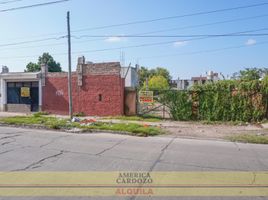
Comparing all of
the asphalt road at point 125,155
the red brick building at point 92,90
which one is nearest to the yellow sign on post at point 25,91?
the red brick building at point 92,90

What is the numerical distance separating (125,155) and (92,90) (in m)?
13.9

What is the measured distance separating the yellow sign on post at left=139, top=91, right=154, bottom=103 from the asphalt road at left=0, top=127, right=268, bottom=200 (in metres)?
8.67

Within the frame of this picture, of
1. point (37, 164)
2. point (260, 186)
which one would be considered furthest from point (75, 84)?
point (260, 186)

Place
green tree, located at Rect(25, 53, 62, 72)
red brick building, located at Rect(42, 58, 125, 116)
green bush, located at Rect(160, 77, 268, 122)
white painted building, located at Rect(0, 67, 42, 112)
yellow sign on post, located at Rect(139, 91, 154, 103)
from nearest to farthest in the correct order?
green bush, located at Rect(160, 77, 268, 122) → yellow sign on post, located at Rect(139, 91, 154, 103) → red brick building, located at Rect(42, 58, 125, 116) → white painted building, located at Rect(0, 67, 42, 112) → green tree, located at Rect(25, 53, 62, 72)

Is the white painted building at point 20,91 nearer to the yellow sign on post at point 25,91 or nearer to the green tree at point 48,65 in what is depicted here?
the yellow sign on post at point 25,91

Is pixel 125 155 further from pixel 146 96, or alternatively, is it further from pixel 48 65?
pixel 48 65

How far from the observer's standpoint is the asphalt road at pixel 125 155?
7180 mm

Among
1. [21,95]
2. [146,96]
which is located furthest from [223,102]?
[21,95]

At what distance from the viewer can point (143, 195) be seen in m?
5.14

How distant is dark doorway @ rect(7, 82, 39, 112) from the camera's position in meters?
24.9

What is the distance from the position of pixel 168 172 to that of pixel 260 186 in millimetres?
1976

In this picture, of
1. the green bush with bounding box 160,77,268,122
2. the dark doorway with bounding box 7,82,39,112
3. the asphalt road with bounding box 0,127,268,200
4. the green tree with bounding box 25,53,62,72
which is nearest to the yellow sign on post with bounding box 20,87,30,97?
the dark doorway with bounding box 7,82,39,112

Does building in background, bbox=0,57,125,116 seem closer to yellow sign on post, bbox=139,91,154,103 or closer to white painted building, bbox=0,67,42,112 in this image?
white painted building, bbox=0,67,42,112

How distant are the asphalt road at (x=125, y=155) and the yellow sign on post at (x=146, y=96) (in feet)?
28.4
